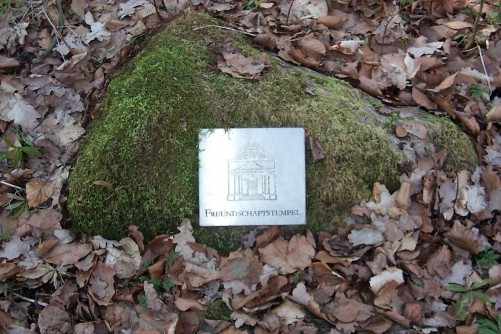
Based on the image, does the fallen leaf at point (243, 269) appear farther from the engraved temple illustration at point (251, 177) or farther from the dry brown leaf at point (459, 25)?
the dry brown leaf at point (459, 25)

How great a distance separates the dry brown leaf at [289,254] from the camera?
2.68 metres

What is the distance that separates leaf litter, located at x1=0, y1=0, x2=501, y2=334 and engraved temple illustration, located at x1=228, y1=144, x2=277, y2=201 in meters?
0.23

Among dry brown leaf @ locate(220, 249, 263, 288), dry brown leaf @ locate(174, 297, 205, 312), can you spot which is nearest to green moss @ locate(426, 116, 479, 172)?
dry brown leaf @ locate(220, 249, 263, 288)

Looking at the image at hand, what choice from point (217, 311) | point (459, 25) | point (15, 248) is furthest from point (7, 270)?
point (459, 25)

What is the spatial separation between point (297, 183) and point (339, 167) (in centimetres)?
27

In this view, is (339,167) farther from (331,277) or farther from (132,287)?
(132,287)

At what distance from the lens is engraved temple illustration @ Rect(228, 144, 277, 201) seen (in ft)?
9.29

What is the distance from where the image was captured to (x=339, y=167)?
2.91 m

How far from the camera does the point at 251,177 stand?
2834 mm

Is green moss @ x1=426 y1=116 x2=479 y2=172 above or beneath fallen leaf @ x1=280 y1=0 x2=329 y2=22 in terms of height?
beneath

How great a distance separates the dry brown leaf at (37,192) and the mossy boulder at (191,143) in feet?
0.47

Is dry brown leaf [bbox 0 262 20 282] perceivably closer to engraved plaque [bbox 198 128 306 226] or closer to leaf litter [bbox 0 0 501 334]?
leaf litter [bbox 0 0 501 334]

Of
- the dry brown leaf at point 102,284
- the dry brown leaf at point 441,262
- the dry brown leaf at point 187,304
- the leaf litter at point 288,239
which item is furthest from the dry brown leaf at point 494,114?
the dry brown leaf at point 102,284

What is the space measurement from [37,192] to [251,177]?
1.26 metres
